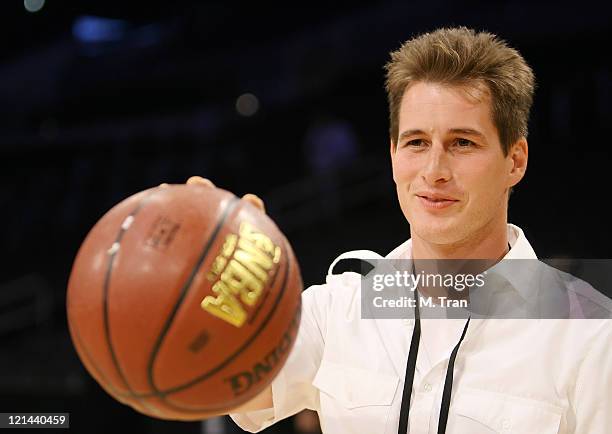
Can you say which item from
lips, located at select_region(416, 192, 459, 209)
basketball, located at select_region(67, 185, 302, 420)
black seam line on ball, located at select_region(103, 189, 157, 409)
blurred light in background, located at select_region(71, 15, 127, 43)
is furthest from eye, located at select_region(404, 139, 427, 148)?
blurred light in background, located at select_region(71, 15, 127, 43)

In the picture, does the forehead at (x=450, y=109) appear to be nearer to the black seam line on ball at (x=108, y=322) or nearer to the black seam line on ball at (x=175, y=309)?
the black seam line on ball at (x=175, y=309)

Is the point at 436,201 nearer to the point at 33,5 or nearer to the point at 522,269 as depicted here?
the point at 522,269

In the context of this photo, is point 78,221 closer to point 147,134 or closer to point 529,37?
point 147,134

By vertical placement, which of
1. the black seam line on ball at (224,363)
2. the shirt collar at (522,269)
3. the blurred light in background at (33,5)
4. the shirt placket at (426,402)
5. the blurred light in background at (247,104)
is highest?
the blurred light in background at (33,5)

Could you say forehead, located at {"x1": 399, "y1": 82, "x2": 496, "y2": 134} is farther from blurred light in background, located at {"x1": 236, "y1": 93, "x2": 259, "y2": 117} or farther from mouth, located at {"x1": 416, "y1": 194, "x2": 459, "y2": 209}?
blurred light in background, located at {"x1": 236, "y1": 93, "x2": 259, "y2": 117}

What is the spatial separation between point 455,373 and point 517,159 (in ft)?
1.89

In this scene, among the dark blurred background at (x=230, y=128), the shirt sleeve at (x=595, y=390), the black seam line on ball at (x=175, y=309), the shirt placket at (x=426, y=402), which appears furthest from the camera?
the dark blurred background at (x=230, y=128)

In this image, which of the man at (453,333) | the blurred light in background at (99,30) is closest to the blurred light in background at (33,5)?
the blurred light in background at (99,30)

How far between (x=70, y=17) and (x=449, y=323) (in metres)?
9.56

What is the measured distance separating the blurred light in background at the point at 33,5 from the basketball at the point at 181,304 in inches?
358

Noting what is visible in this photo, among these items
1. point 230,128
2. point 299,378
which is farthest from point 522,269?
point 230,128

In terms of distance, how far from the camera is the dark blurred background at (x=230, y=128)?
599 centimetres

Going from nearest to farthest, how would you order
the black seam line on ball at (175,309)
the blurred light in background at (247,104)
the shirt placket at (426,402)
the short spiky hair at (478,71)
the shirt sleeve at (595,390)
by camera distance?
the black seam line on ball at (175,309) < the shirt sleeve at (595,390) < the shirt placket at (426,402) < the short spiky hair at (478,71) < the blurred light in background at (247,104)

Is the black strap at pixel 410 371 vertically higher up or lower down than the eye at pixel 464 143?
lower down
